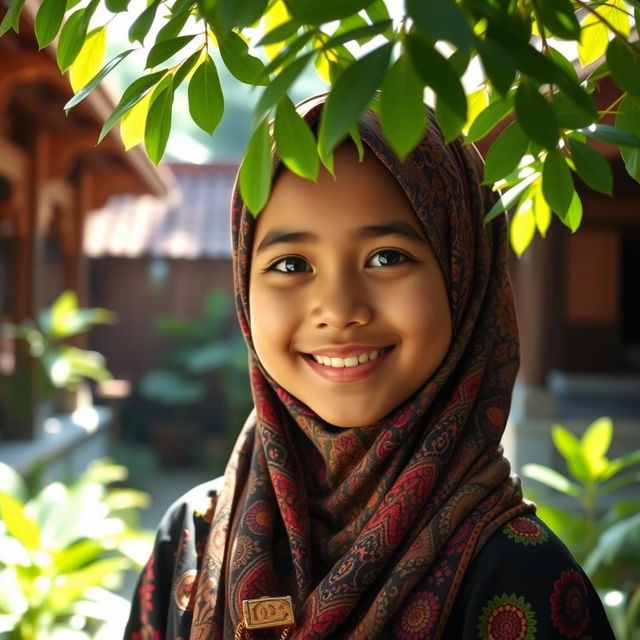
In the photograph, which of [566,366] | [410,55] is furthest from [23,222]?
[410,55]

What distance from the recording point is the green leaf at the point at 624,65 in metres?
0.96

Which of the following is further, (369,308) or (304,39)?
(369,308)

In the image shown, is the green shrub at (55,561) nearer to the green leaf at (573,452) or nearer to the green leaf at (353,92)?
Result: the green leaf at (573,452)

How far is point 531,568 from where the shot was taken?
3.76ft

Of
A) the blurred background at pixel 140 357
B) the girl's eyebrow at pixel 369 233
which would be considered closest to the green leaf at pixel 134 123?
the girl's eyebrow at pixel 369 233

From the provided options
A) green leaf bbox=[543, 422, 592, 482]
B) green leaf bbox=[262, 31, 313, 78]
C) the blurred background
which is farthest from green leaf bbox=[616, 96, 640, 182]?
green leaf bbox=[543, 422, 592, 482]

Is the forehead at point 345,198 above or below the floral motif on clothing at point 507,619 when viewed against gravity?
above

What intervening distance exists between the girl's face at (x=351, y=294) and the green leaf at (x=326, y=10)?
487mm

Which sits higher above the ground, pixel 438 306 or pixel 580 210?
pixel 580 210

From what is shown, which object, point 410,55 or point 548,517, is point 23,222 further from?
point 410,55

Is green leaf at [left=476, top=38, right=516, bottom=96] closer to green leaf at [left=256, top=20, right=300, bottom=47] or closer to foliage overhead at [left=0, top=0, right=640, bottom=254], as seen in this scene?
foliage overhead at [left=0, top=0, right=640, bottom=254]

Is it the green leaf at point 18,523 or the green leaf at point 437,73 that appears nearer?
the green leaf at point 437,73

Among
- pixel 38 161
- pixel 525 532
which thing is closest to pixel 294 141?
pixel 525 532

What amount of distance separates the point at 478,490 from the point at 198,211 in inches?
459
